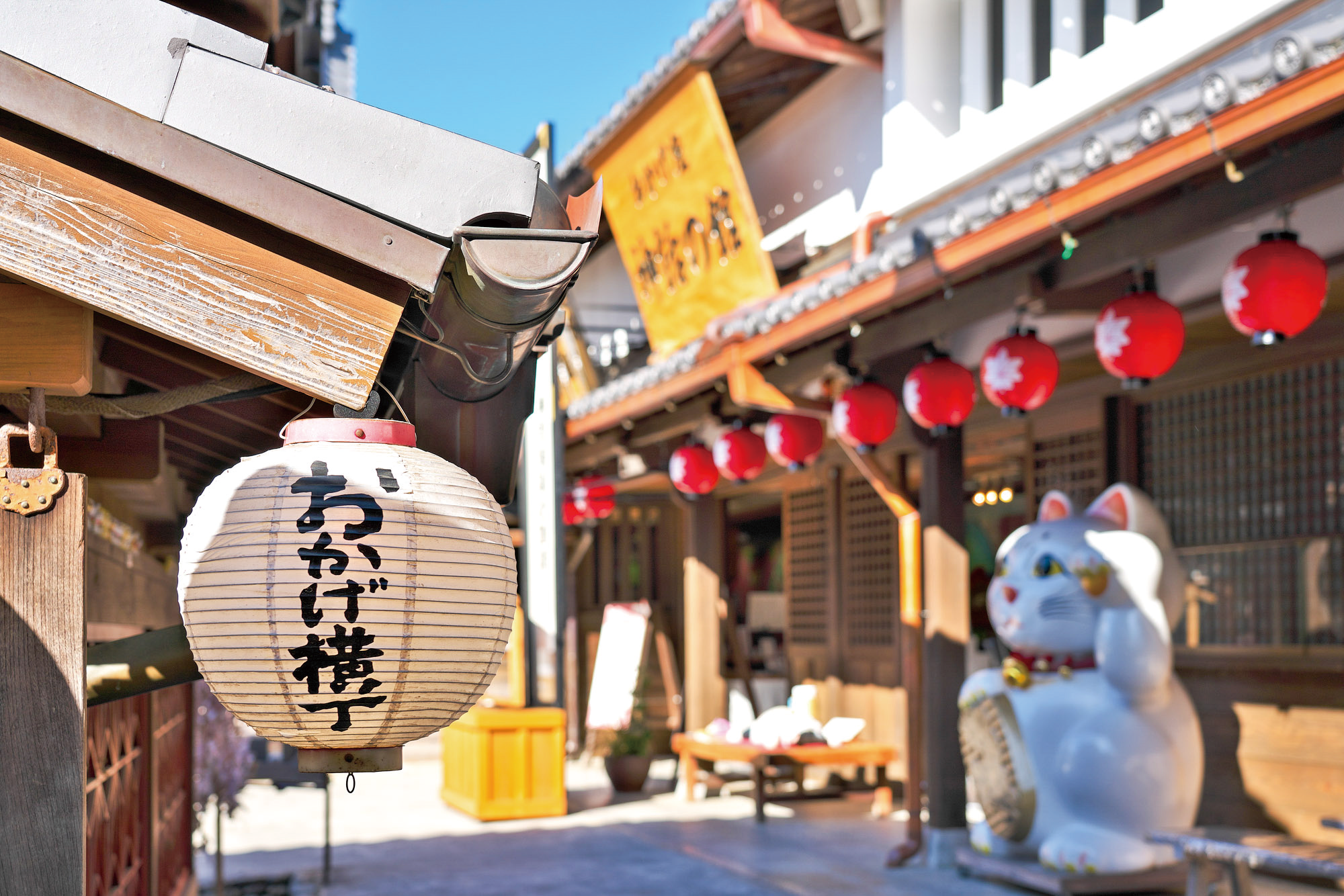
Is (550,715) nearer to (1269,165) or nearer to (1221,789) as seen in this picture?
(1221,789)

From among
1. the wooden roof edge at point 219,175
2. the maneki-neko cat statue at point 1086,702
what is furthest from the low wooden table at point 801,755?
the wooden roof edge at point 219,175

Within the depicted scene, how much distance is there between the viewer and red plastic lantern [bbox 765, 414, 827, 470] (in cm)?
879

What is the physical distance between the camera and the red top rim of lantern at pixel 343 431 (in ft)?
8.10

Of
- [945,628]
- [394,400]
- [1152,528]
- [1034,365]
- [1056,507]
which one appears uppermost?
[1034,365]

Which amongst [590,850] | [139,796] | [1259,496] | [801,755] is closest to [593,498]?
[801,755]

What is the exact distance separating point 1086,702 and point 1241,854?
1.73m

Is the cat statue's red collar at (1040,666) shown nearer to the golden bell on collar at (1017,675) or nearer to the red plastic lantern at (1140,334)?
the golden bell on collar at (1017,675)

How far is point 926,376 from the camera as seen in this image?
7.13 meters

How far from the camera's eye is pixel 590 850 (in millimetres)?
9547

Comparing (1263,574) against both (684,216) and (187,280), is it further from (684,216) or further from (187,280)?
(187,280)

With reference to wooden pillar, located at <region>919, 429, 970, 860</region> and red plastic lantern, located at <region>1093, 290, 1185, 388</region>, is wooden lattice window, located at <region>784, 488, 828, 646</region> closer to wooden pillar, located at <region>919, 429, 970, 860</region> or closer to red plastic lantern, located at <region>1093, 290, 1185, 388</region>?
wooden pillar, located at <region>919, 429, 970, 860</region>

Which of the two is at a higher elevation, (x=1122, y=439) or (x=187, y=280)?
(x=1122, y=439)

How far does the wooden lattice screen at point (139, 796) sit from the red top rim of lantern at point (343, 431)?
136 cm

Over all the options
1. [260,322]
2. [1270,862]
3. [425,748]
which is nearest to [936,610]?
[1270,862]
